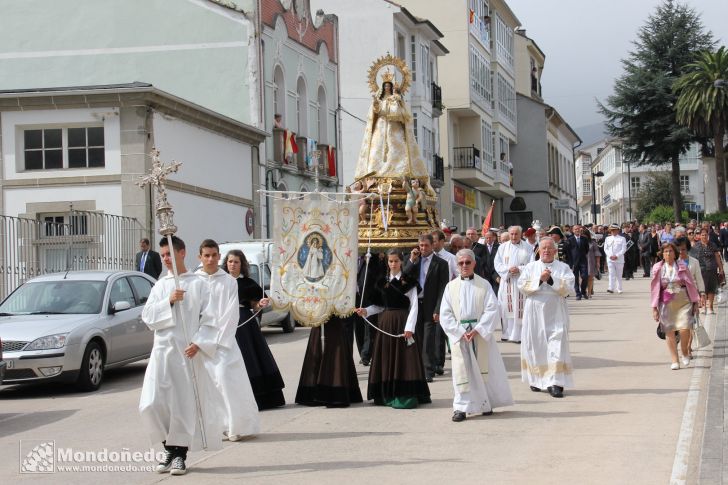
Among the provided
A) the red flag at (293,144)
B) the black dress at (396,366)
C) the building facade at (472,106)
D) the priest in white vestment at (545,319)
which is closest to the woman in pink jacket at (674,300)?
the priest in white vestment at (545,319)

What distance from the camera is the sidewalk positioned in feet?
28.4

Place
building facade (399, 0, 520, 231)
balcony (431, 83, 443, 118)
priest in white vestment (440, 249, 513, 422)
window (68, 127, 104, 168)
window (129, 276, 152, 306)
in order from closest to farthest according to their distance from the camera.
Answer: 1. priest in white vestment (440, 249, 513, 422)
2. window (129, 276, 152, 306)
3. window (68, 127, 104, 168)
4. balcony (431, 83, 443, 118)
5. building facade (399, 0, 520, 231)

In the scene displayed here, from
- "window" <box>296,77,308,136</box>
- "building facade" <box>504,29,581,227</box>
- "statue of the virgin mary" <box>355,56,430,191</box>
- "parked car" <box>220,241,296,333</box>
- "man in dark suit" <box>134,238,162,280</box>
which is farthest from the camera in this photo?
"building facade" <box>504,29,581,227</box>

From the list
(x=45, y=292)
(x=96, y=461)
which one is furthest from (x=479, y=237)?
(x=96, y=461)

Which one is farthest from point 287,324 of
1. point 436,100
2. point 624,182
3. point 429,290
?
point 624,182

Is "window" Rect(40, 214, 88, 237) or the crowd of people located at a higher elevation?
"window" Rect(40, 214, 88, 237)

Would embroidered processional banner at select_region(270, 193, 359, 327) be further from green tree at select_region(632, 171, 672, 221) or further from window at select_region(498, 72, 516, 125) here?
green tree at select_region(632, 171, 672, 221)

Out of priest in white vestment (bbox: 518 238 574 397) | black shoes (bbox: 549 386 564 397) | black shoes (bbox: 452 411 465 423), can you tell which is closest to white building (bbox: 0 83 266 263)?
priest in white vestment (bbox: 518 238 574 397)

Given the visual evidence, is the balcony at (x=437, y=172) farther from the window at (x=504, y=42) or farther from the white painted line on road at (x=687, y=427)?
the white painted line on road at (x=687, y=427)

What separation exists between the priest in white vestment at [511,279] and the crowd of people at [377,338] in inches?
51.3

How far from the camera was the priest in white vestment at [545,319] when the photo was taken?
513 inches

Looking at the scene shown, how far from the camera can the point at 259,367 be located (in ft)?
40.4

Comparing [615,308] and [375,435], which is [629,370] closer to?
[375,435]

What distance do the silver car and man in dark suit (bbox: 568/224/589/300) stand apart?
15088 mm
